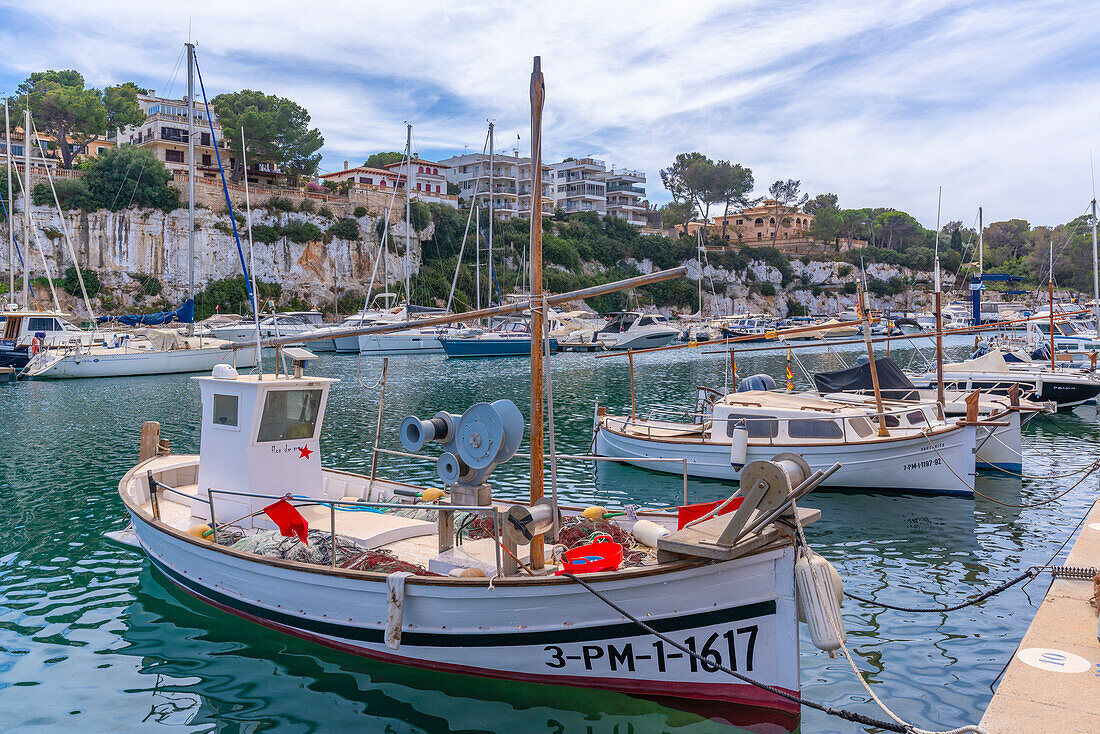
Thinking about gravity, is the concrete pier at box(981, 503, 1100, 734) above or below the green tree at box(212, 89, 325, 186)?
below

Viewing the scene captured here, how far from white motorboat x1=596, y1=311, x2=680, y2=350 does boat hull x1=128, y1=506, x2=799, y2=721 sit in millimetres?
59029

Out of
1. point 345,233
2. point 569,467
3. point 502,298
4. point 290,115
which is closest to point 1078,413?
point 569,467

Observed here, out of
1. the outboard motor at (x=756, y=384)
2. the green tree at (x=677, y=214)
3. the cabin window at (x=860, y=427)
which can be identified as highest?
the green tree at (x=677, y=214)

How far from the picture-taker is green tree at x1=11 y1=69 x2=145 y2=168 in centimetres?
7306

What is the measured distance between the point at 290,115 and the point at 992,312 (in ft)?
283

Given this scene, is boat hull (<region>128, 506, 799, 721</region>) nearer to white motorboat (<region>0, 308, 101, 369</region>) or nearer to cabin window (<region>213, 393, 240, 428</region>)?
cabin window (<region>213, 393, 240, 428</region>)

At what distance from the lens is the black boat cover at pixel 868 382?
22703mm

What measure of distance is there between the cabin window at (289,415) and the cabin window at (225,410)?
0.49 meters

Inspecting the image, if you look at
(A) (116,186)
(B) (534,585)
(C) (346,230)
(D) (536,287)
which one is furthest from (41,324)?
(B) (534,585)

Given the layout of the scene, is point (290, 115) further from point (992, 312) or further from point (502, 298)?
point (992, 312)

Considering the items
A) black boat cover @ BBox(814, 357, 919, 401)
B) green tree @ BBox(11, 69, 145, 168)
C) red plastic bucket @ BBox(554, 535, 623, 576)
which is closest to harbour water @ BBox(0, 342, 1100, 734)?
red plastic bucket @ BBox(554, 535, 623, 576)

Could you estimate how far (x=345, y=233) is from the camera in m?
77.8

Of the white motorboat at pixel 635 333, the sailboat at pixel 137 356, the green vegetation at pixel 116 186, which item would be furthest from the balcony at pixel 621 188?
the sailboat at pixel 137 356

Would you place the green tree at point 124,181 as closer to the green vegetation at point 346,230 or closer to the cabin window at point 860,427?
the green vegetation at point 346,230
